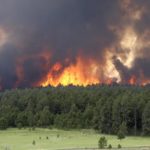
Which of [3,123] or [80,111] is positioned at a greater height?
[80,111]

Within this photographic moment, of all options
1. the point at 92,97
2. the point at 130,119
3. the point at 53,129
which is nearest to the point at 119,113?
the point at 130,119

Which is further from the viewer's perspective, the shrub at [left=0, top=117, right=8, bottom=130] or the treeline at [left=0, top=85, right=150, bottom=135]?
the shrub at [left=0, top=117, right=8, bottom=130]

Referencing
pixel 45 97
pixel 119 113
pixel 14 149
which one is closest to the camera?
pixel 14 149

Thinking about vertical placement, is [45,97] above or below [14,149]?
above

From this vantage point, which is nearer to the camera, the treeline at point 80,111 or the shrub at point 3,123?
the treeline at point 80,111

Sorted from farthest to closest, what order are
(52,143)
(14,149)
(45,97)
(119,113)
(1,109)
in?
(45,97) → (1,109) → (119,113) → (52,143) → (14,149)

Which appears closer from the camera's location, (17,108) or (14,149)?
(14,149)

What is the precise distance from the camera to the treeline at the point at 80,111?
470ft

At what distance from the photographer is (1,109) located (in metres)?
177

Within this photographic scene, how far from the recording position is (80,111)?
168 m

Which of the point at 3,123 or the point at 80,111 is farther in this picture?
the point at 80,111

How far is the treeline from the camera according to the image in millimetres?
143125

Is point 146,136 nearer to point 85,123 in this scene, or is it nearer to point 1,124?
point 85,123

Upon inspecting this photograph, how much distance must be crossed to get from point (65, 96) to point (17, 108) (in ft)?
66.2
